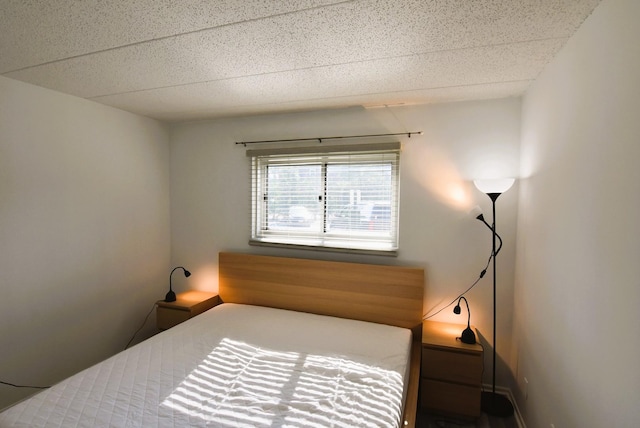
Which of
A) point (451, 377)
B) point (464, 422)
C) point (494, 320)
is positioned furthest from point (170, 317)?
point (494, 320)

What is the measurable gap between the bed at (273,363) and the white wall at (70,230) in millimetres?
917

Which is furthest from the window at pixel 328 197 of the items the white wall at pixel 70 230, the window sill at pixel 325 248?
the white wall at pixel 70 230

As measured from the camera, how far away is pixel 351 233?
8.70 ft

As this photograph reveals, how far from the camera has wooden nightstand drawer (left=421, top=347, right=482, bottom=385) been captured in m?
1.93

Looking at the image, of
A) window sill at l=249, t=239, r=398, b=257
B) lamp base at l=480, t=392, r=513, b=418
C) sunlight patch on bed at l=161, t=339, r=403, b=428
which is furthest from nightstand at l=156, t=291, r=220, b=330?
lamp base at l=480, t=392, r=513, b=418

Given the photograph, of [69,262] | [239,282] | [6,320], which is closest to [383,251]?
[239,282]

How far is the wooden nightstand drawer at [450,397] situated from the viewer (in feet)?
6.37

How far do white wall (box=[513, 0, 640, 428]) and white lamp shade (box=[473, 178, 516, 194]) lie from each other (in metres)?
0.14

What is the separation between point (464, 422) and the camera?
6.60ft

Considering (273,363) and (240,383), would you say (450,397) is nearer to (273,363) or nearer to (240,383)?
(273,363)

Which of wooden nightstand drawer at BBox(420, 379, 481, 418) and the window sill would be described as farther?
the window sill

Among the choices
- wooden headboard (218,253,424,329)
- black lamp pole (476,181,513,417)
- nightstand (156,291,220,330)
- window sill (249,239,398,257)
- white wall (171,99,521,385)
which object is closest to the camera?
black lamp pole (476,181,513,417)

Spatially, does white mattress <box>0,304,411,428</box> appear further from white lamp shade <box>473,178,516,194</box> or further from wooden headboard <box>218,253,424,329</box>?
white lamp shade <box>473,178,516,194</box>

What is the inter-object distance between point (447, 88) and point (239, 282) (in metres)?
2.50
